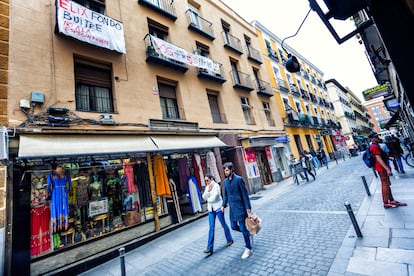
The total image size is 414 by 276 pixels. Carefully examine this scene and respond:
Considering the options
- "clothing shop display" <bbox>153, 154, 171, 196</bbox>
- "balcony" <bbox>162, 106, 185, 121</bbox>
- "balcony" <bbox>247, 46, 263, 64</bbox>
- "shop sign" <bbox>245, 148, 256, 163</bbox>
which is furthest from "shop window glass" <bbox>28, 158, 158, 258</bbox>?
"balcony" <bbox>247, 46, 263, 64</bbox>

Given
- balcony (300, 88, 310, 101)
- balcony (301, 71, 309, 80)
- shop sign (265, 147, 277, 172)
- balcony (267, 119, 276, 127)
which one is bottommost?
shop sign (265, 147, 277, 172)

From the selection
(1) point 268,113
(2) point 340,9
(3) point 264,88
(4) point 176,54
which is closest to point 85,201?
(4) point 176,54

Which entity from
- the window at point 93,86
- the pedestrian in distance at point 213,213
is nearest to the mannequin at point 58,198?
the window at point 93,86

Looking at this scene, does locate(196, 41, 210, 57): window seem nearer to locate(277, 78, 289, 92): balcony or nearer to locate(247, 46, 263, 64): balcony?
locate(247, 46, 263, 64): balcony

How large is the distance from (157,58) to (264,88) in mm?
10083

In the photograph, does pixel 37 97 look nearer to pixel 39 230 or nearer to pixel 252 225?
pixel 39 230

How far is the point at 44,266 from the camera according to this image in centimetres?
459

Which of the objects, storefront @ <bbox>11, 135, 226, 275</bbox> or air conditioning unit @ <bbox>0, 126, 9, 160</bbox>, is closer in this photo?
air conditioning unit @ <bbox>0, 126, 9, 160</bbox>

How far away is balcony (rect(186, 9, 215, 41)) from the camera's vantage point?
1133 centimetres

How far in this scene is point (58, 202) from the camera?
16.3ft

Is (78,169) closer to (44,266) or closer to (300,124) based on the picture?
(44,266)

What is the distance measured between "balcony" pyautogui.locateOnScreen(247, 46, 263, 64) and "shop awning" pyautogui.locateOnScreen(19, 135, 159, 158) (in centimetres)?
1270

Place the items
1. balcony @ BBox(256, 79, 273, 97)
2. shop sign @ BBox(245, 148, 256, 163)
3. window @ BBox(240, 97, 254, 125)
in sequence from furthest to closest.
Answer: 1. balcony @ BBox(256, 79, 273, 97)
2. window @ BBox(240, 97, 254, 125)
3. shop sign @ BBox(245, 148, 256, 163)

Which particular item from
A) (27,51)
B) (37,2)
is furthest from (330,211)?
(37,2)
